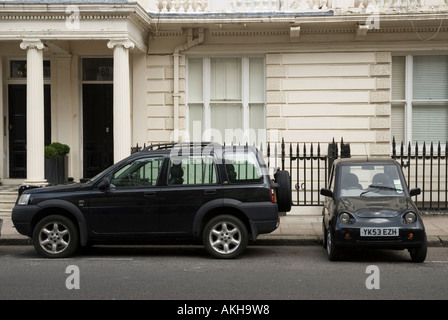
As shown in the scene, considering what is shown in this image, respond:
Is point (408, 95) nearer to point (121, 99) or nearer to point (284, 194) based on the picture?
point (284, 194)

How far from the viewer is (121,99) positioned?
1491cm

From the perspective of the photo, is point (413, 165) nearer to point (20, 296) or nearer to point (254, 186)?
point (254, 186)

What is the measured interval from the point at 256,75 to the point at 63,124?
507cm

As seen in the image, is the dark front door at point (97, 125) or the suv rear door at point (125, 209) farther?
the dark front door at point (97, 125)

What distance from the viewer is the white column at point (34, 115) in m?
14.7

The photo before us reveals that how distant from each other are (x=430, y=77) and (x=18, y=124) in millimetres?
10582

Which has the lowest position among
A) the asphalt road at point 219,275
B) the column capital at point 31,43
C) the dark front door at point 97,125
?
the asphalt road at point 219,275

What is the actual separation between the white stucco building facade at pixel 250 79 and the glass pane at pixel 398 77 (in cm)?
2

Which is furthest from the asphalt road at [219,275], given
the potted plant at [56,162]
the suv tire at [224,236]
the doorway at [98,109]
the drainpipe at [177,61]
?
the doorway at [98,109]

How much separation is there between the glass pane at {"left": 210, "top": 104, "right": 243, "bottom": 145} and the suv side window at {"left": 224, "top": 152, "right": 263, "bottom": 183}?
6.41m

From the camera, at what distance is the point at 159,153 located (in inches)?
420

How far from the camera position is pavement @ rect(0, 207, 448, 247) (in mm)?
11945

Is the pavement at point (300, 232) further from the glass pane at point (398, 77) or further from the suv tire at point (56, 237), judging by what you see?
the glass pane at point (398, 77)

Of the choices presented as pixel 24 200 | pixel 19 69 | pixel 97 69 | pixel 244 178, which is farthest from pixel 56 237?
pixel 19 69
